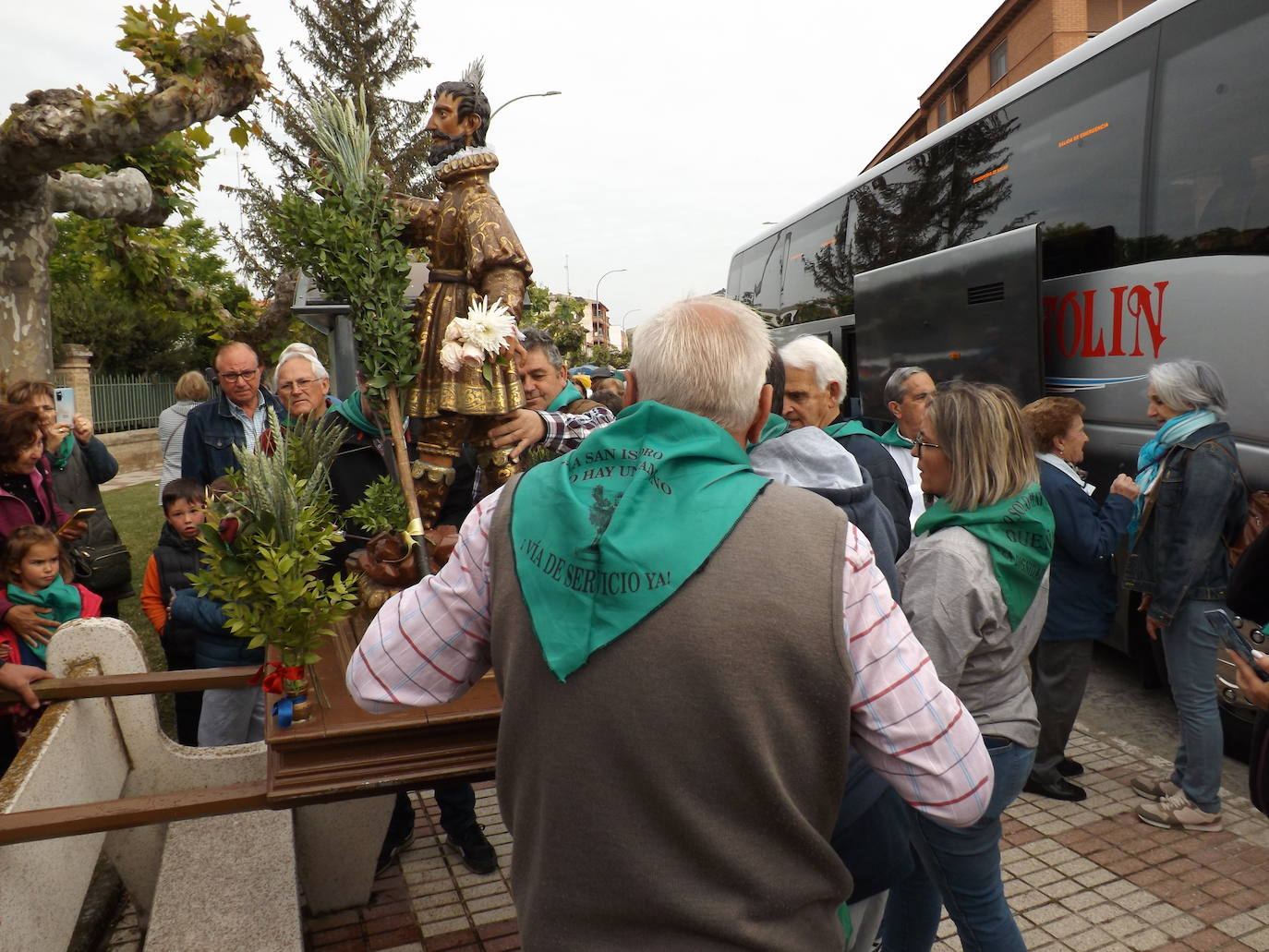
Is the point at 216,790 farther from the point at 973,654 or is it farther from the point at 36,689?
the point at 973,654

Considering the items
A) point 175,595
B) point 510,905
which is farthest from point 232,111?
point 510,905

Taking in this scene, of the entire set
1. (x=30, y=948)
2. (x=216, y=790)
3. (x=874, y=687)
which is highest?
(x=874, y=687)

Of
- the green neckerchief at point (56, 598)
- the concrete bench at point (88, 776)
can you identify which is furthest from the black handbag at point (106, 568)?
the concrete bench at point (88, 776)

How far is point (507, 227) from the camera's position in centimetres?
299

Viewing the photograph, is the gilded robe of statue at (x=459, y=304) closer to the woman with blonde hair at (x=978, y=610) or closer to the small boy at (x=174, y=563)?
the woman with blonde hair at (x=978, y=610)

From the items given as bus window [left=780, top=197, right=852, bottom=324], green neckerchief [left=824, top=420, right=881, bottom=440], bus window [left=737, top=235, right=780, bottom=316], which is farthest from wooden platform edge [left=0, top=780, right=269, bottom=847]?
bus window [left=737, top=235, right=780, bottom=316]

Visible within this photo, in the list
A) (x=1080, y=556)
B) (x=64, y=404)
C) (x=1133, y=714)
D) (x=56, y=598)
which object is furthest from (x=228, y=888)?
(x=1133, y=714)

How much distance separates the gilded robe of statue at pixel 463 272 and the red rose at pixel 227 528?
764 mm

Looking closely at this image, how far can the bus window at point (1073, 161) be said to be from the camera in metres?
6.03

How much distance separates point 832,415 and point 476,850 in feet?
7.38

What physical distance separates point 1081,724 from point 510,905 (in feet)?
11.4

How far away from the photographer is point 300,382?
13.9 feet

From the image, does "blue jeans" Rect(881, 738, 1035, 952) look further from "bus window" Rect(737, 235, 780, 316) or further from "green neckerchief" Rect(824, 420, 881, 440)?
"bus window" Rect(737, 235, 780, 316)

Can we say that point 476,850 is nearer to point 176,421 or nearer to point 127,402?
point 176,421
